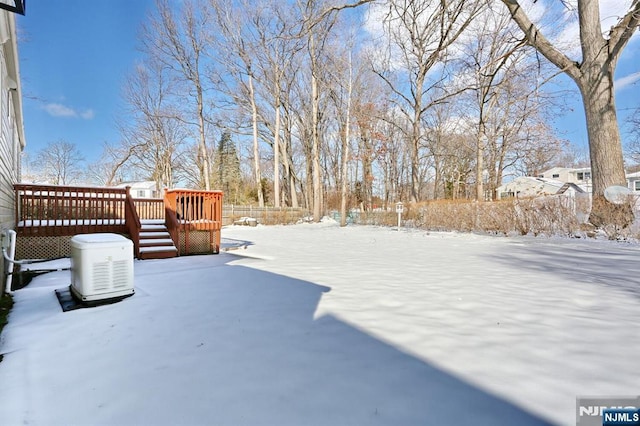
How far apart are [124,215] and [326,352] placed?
6.48 m

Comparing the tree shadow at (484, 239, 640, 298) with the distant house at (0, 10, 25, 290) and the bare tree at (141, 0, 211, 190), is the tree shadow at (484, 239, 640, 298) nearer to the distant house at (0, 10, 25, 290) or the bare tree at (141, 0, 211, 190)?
the distant house at (0, 10, 25, 290)

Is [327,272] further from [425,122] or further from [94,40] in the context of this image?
[94,40]

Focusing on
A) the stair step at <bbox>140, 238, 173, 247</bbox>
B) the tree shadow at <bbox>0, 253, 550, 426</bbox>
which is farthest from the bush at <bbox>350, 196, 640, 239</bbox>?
the stair step at <bbox>140, 238, 173, 247</bbox>

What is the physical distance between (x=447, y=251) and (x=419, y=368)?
5.14m

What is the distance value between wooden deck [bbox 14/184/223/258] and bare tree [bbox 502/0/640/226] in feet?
29.4

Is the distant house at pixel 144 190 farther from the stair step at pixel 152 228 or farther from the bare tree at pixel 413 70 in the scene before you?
the stair step at pixel 152 228

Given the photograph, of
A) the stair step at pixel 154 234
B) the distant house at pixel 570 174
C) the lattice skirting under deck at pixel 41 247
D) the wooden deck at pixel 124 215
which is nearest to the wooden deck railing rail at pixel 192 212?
the wooden deck at pixel 124 215

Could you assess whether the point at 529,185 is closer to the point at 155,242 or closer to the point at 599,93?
the point at 599,93

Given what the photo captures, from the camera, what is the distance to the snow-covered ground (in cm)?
137

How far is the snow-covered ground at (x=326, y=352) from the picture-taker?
53.7 inches

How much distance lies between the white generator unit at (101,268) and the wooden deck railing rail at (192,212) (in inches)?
123

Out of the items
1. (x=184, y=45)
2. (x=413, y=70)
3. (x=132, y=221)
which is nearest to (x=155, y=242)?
(x=132, y=221)

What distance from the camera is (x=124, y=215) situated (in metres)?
6.60

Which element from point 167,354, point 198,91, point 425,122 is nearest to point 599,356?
point 167,354
